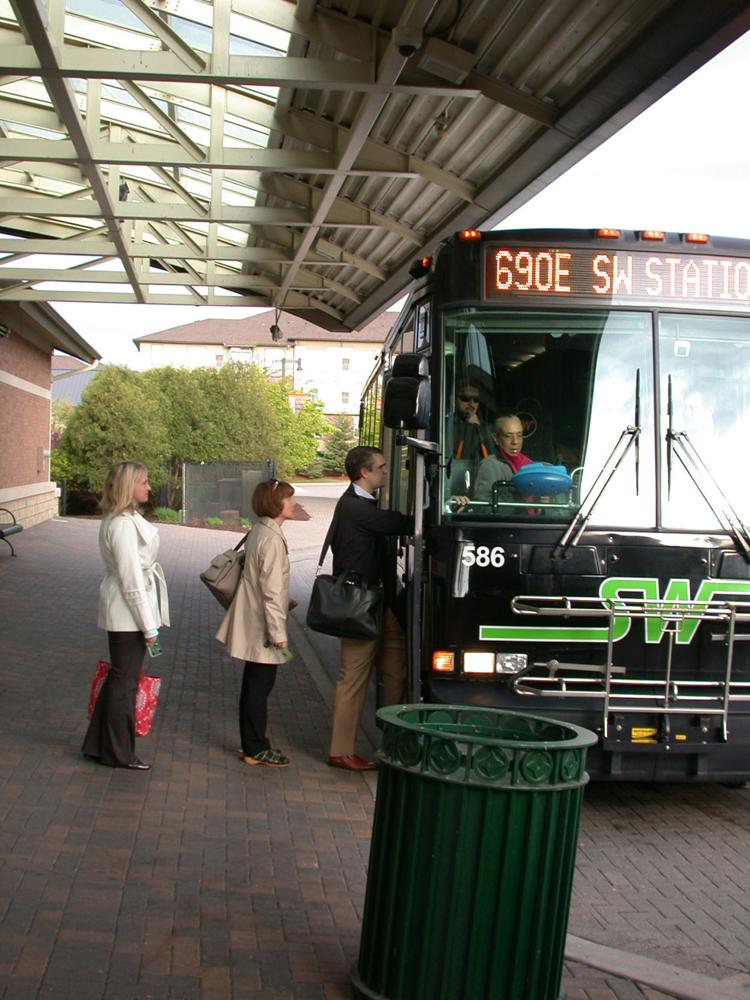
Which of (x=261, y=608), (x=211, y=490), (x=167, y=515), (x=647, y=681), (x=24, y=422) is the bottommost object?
(x=167, y=515)

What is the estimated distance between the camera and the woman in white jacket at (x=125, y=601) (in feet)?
22.8

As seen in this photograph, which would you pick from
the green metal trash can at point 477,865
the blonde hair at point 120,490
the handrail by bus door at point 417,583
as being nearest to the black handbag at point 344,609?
the handrail by bus door at point 417,583

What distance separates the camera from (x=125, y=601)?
6.99 m

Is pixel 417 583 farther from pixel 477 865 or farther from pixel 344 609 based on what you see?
pixel 477 865

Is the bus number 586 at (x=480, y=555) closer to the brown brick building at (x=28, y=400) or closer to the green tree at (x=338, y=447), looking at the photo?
the brown brick building at (x=28, y=400)

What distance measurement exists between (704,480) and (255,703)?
10.0 ft

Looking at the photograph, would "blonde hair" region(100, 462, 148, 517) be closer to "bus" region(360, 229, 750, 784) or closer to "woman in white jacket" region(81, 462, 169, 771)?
"woman in white jacket" region(81, 462, 169, 771)

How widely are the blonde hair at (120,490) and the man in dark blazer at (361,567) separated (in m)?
1.34

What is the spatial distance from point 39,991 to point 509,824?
5.74 ft

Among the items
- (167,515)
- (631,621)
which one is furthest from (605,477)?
(167,515)

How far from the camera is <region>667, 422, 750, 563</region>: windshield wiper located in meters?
6.74

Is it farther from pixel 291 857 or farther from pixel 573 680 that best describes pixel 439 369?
pixel 291 857

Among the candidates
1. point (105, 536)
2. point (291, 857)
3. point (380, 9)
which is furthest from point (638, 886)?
point (380, 9)

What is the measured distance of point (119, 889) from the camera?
5211mm
